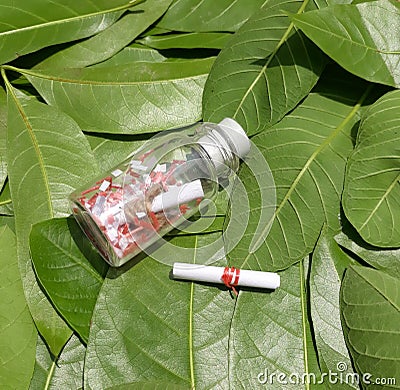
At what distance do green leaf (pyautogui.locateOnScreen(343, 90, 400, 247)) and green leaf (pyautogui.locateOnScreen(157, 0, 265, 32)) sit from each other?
0.26 meters

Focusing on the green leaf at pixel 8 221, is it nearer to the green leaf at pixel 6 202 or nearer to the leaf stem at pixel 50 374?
the green leaf at pixel 6 202

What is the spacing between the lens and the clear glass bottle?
83cm

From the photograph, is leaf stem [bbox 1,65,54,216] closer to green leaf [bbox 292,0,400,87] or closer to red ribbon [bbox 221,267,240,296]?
red ribbon [bbox 221,267,240,296]

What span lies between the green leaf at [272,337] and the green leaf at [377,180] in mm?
114

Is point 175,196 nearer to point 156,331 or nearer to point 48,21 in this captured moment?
point 156,331

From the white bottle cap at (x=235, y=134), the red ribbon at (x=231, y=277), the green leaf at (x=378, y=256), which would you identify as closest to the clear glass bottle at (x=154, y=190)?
the white bottle cap at (x=235, y=134)

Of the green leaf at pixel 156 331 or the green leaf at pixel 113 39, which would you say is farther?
the green leaf at pixel 113 39

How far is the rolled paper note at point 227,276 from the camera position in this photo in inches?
33.0

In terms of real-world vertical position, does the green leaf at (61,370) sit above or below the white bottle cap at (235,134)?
below

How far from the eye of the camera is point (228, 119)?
0.87m

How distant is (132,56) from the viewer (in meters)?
0.97

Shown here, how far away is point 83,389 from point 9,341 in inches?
4.8

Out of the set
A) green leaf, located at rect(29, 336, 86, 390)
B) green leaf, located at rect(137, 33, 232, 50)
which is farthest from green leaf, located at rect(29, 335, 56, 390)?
green leaf, located at rect(137, 33, 232, 50)

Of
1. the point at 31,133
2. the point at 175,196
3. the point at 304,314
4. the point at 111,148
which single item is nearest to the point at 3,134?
the point at 31,133
